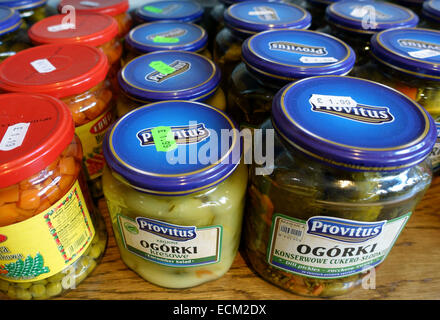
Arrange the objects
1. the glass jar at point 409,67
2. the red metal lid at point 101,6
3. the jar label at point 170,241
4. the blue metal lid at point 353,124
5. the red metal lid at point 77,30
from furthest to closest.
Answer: the red metal lid at point 101,6 < the red metal lid at point 77,30 < the glass jar at point 409,67 < the jar label at point 170,241 < the blue metal lid at point 353,124

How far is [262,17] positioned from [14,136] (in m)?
0.69

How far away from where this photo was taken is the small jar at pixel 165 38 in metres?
0.91

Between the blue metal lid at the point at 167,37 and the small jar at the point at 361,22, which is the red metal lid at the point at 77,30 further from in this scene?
the small jar at the point at 361,22

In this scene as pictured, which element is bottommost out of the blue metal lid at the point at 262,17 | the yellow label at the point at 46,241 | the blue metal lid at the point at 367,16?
the yellow label at the point at 46,241

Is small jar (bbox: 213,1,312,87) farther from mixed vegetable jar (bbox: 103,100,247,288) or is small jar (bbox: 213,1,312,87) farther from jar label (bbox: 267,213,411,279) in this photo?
jar label (bbox: 267,213,411,279)

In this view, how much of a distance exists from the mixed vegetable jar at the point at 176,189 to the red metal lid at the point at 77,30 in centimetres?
34

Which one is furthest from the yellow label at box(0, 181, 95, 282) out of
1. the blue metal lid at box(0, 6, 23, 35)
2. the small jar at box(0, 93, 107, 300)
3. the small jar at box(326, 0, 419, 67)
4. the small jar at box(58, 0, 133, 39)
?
the small jar at box(326, 0, 419, 67)

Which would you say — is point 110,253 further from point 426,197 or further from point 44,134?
point 426,197

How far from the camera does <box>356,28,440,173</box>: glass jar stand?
693 millimetres

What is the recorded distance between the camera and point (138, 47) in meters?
0.91

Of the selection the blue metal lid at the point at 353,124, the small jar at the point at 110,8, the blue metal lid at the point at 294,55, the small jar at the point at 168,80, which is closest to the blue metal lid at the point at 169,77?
the small jar at the point at 168,80

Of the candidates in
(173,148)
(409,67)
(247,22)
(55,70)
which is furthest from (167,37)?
(409,67)

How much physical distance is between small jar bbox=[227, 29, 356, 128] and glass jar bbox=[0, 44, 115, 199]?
0.29m

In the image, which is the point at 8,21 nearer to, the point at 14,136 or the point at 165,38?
the point at 165,38
